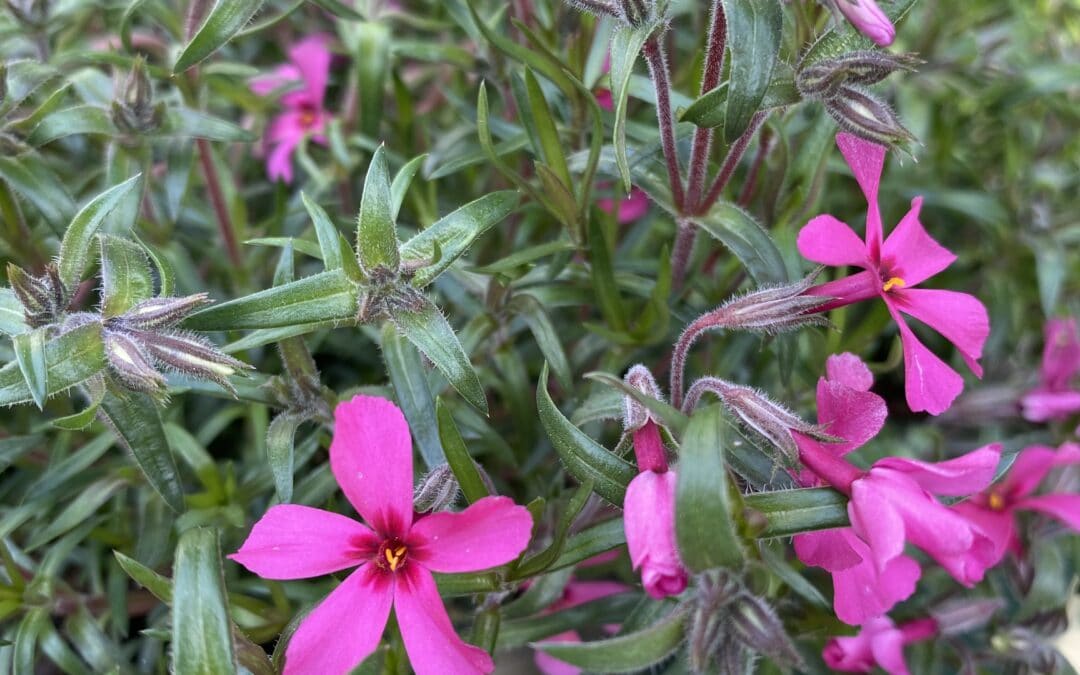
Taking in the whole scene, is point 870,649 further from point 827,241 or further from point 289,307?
point 289,307

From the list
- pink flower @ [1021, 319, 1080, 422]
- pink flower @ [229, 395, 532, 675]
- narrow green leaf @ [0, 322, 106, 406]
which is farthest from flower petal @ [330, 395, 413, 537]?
pink flower @ [1021, 319, 1080, 422]

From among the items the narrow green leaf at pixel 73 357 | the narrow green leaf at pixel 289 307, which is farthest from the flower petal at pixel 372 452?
the narrow green leaf at pixel 73 357

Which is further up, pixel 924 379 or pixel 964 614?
pixel 924 379

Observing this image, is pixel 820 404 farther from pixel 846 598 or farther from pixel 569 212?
pixel 569 212

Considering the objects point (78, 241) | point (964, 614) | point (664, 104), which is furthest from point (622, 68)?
point (964, 614)

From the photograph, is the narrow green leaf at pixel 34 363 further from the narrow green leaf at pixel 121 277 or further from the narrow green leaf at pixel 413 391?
the narrow green leaf at pixel 413 391

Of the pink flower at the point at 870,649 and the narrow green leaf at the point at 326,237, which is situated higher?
the narrow green leaf at the point at 326,237
